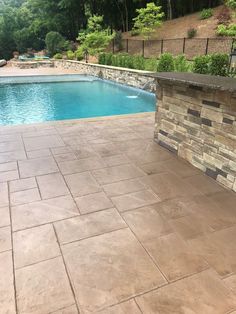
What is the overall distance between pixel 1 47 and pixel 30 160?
90.4ft

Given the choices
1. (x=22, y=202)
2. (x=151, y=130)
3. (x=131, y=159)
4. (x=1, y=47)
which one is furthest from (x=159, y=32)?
(x=22, y=202)

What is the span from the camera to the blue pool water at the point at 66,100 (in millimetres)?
7102

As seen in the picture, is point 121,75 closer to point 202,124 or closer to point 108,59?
Result: point 108,59

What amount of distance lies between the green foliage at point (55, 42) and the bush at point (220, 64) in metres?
18.9

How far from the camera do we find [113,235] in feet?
6.71

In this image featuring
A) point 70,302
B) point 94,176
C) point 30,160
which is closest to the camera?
point 70,302

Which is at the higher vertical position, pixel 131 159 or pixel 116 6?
pixel 116 6

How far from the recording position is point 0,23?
2673cm

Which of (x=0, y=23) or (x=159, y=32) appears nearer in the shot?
(x=159, y=32)

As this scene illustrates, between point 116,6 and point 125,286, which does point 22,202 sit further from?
point 116,6

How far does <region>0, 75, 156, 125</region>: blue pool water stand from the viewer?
710cm

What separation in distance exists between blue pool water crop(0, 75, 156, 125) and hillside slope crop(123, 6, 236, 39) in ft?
30.3

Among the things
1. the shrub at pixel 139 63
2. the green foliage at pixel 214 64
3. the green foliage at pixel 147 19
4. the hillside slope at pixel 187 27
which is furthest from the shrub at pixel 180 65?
Result: the green foliage at pixel 147 19

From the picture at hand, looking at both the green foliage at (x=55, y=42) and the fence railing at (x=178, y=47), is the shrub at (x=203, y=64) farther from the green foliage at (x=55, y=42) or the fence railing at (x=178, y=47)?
the green foliage at (x=55, y=42)
